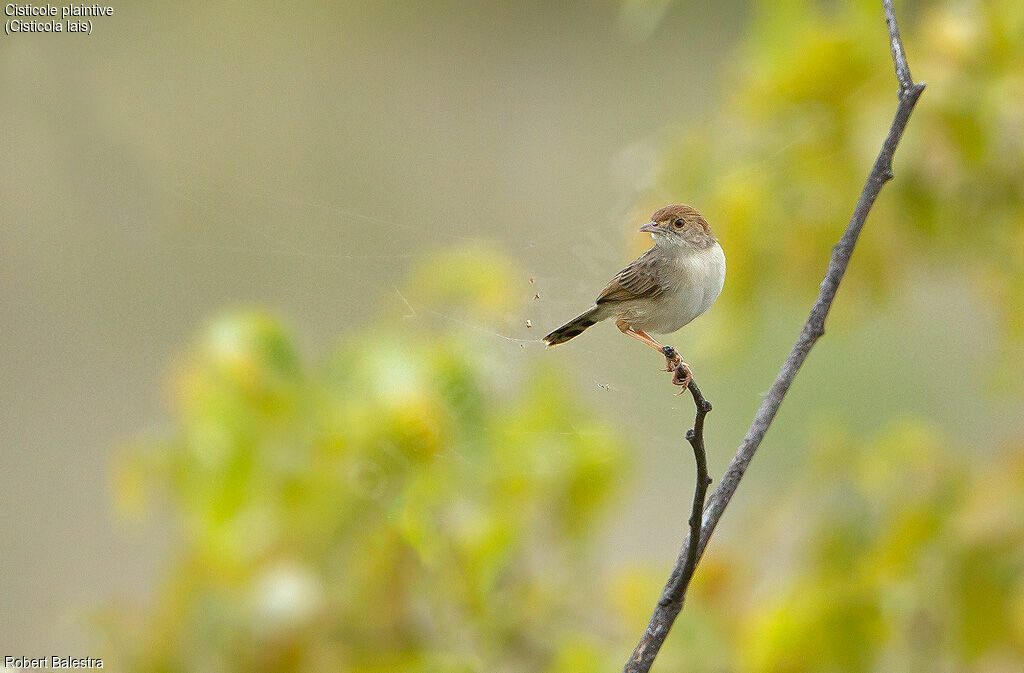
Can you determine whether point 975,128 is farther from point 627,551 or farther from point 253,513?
point 627,551

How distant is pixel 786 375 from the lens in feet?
0.84

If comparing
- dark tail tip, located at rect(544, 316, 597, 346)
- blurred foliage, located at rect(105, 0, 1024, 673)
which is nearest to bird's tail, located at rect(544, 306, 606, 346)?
dark tail tip, located at rect(544, 316, 597, 346)

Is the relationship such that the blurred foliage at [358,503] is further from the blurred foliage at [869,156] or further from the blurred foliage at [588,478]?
the blurred foliage at [869,156]

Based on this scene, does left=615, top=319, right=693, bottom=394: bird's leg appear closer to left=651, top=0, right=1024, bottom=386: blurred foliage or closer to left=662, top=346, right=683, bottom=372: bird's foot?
left=662, top=346, right=683, bottom=372: bird's foot

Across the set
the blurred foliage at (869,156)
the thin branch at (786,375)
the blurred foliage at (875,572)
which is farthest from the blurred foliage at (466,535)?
the thin branch at (786,375)

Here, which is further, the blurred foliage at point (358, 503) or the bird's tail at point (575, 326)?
the blurred foliage at point (358, 503)

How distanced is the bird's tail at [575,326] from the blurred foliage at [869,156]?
1.21 feet

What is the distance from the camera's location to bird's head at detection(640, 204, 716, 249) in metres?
0.26

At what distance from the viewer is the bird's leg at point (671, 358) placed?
248 millimetres

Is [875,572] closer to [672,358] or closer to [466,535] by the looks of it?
→ [466,535]

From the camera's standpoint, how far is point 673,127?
31.9 inches

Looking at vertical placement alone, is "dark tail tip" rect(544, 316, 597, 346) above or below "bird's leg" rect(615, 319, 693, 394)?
above

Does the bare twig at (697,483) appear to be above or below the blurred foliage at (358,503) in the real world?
below

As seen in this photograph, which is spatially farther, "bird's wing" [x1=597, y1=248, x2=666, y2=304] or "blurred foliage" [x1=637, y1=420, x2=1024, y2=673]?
"blurred foliage" [x1=637, y1=420, x2=1024, y2=673]
